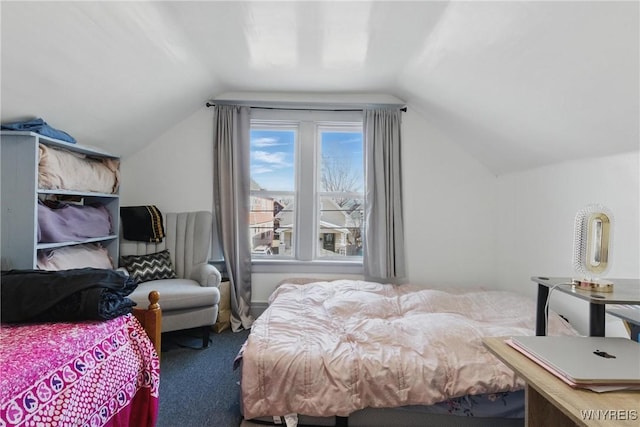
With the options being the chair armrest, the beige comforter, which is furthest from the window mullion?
the beige comforter

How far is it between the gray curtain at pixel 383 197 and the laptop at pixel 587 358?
1981 millimetres

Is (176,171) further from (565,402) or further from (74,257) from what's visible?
(565,402)

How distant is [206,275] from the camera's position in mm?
2711

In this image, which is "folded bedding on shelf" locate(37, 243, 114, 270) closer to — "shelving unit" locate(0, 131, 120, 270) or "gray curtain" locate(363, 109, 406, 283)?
"shelving unit" locate(0, 131, 120, 270)

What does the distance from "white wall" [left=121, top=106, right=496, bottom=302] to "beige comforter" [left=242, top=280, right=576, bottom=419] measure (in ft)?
3.63

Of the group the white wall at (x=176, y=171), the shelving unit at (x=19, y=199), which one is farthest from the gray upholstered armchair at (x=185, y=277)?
the shelving unit at (x=19, y=199)

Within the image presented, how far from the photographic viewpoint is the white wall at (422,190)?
3.17 meters

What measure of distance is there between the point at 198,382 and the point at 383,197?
216 cm

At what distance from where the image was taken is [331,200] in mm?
3346

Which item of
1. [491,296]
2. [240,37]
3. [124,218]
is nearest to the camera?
[240,37]

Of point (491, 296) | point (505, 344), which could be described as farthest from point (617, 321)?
point (505, 344)

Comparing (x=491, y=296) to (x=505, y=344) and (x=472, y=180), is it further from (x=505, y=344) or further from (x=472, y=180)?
(x=505, y=344)

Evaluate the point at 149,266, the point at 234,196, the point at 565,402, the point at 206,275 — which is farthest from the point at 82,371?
the point at 234,196

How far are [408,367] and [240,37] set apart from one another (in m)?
2.25
